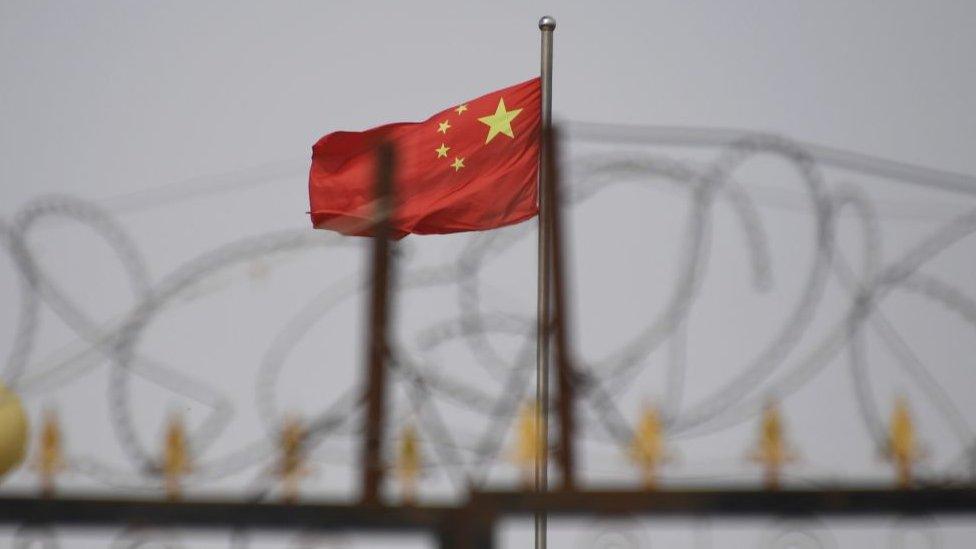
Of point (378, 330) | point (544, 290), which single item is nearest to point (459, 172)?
point (544, 290)

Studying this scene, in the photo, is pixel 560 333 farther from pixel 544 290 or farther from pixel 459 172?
pixel 459 172

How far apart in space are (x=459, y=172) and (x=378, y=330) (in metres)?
8.70

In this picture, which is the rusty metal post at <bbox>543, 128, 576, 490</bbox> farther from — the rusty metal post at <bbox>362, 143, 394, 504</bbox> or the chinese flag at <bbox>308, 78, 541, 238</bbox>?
the chinese flag at <bbox>308, 78, 541, 238</bbox>

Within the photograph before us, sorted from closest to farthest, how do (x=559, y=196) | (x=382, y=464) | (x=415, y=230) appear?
(x=382, y=464) → (x=559, y=196) → (x=415, y=230)

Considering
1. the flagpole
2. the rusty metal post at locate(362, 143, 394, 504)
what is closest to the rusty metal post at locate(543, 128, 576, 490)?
the flagpole

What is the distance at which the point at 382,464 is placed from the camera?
414 inches

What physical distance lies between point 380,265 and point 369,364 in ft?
2.59

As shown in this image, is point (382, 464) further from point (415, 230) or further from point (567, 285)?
point (415, 230)

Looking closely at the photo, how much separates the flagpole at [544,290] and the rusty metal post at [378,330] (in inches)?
49.2

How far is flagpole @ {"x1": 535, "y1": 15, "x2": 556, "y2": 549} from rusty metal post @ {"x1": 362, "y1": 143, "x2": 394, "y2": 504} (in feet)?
4.10

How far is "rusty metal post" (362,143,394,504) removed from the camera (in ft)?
34.8

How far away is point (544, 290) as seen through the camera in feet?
41.9

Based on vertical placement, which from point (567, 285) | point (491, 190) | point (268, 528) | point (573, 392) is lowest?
point (268, 528)

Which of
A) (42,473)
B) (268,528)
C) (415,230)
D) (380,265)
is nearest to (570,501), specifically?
(268,528)
